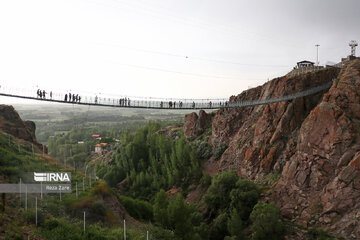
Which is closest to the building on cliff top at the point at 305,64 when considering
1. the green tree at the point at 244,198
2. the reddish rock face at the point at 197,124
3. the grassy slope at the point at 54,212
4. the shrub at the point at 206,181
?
the reddish rock face at the point at 197,124

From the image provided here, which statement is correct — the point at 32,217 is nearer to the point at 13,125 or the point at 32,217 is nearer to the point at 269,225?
the point at 269,225

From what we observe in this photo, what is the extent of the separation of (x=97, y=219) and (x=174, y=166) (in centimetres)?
2865

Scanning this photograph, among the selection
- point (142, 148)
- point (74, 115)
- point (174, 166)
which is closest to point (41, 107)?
point (74, 115)

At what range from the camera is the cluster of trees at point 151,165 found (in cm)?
5409

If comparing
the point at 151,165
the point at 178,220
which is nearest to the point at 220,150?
the point at 151,165

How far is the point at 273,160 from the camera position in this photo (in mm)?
39156

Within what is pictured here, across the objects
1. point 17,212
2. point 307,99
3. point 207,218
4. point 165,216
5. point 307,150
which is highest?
point 307,99

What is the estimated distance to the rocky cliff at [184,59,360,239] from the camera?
28953mm

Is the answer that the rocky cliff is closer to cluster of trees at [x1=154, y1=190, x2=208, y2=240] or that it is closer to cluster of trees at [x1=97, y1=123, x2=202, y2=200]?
cluster of trees at [x1=97, y1=123, x2=202, y2=200]

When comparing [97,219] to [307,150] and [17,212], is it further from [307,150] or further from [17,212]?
[307,150]

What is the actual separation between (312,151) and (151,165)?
38.1 meters

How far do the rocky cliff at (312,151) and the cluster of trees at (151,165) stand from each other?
31.9 feet

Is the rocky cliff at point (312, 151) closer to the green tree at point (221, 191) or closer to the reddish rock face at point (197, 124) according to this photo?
the green tree at point (221, 191)

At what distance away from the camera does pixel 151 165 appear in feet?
210
